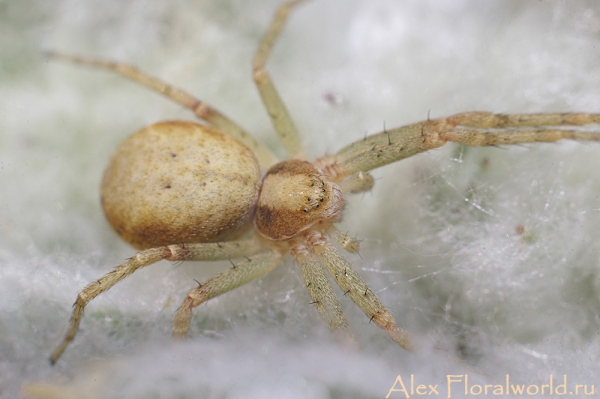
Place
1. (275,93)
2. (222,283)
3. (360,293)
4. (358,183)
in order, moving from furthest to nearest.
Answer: (275,93)
(358,183)
(222,283)
(360,293)

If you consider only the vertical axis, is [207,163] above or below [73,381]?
above

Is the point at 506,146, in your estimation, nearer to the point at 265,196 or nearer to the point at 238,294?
the point at 265,196

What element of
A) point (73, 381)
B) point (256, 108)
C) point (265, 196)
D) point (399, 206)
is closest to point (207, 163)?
point (265, 196)

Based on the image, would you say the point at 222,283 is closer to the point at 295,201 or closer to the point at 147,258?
the point at 147,258

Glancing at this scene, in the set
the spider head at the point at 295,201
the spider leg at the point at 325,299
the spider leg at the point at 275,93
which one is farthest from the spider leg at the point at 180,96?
the spider leg at the point at 325,299

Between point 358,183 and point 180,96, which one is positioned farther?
point 180,96

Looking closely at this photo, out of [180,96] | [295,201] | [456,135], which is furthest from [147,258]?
[456,135]
